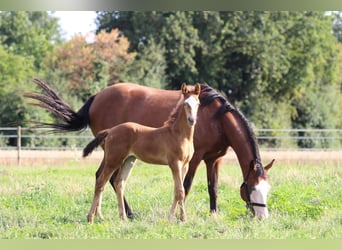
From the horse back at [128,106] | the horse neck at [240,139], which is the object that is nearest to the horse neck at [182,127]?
the horse neck at [240,139]

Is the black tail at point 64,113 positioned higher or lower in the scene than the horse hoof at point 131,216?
higher

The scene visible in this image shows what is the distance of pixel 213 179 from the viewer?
821cm

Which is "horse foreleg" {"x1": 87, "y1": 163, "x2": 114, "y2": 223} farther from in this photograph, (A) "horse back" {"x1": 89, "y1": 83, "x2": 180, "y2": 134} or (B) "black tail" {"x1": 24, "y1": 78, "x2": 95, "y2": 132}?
(B) "black tail" {"x1": 24, "y1": 78, "x2": 95, "y2": 132}

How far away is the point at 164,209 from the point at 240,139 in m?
1.27

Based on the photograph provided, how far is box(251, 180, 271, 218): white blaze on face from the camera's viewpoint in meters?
7.38

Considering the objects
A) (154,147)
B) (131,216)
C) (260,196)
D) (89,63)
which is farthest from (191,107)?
(89,63)

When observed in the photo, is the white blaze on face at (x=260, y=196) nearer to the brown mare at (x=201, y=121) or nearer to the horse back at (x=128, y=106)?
the brown mare at (x=201, y=121)

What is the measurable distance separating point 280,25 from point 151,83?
7.38 metres

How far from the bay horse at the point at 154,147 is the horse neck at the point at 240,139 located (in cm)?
85

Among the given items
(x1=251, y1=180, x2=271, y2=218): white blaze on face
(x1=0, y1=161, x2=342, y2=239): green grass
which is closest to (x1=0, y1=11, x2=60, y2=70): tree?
(x1=0, y1=161, x2=342, y2=239): green grass

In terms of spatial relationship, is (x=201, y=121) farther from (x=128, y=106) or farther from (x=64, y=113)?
(x=64, y=113)

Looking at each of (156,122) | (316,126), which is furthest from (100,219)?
(316,126)

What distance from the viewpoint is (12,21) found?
2719 centimetres

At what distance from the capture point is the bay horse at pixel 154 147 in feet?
23.3
